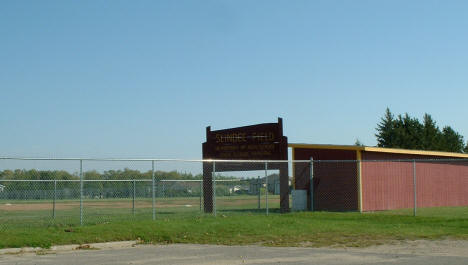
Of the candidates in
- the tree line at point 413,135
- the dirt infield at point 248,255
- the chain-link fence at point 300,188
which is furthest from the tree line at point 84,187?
the tree line at point 413,135

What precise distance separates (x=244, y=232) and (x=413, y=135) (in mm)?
64182

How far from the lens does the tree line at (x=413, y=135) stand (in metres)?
76.5

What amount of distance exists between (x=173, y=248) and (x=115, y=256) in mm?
1738

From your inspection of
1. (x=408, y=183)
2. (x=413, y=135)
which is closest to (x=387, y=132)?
(x=413, y=135)

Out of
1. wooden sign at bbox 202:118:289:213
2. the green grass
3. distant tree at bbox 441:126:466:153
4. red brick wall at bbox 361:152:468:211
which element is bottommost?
the green grass

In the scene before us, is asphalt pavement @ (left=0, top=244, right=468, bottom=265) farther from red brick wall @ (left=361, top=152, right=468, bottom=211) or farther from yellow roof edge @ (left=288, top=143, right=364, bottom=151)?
red brick wall @ (left=361, top=152, right=468, bottom=211)

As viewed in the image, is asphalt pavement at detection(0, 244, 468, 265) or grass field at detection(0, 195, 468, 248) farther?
grass field at detection(0, 195, 468, 248)

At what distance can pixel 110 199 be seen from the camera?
101 feet

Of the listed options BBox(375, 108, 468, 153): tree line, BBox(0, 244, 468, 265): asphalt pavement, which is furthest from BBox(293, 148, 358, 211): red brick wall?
BBox(375, 108, 468, 153): tree line

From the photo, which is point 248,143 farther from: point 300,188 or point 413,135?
point 413,135

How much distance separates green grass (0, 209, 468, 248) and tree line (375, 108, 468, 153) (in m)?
59.1

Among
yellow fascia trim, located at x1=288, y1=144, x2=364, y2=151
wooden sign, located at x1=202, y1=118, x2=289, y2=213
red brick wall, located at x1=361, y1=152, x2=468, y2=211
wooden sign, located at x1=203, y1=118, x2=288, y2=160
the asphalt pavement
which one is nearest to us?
A: the asphalt pavement

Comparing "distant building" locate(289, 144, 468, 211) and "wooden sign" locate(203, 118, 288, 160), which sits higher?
"wooden sign" locate(203, 118, 288, 160)

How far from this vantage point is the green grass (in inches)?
587
